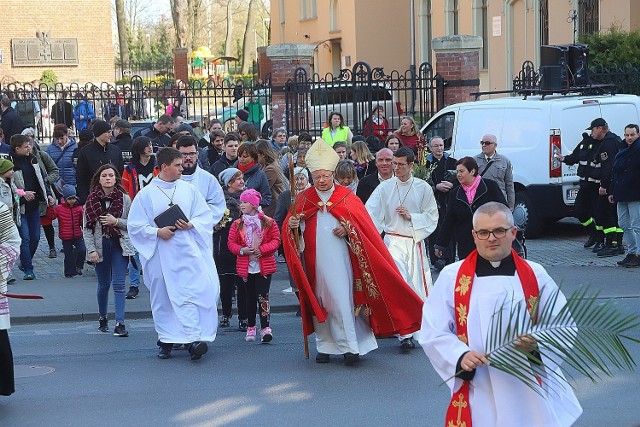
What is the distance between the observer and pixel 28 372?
9.45 m

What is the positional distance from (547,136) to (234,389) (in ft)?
27.5

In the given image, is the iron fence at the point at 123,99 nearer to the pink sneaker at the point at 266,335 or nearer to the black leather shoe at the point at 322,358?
the pink sneaker at the point at 266,335

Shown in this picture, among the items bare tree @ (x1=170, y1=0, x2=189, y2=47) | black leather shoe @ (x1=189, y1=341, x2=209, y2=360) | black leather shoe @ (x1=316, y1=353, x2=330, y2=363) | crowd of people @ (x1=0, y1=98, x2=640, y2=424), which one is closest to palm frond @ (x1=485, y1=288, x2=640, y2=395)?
crowd of people @ (x1=0, y1=98, x2=640, y2=424)

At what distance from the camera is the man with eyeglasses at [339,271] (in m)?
9.28

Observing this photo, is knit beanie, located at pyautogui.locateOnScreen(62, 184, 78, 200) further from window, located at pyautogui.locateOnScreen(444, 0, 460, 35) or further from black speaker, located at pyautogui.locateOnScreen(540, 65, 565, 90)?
window, located at pyautogui.locateOnScreen(444, 0, 460, 35)

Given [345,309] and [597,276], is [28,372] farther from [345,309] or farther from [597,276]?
[597,276]

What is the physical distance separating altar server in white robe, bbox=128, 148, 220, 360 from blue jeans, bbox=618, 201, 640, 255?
20.7ft

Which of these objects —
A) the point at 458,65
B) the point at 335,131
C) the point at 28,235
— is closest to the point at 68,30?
the point at 458,65

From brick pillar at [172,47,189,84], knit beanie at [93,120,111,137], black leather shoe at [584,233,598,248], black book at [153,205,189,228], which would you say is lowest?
black leather shoe at [584,233,598,248]

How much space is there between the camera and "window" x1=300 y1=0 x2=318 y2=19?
154ft

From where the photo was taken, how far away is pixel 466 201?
34.0 ft

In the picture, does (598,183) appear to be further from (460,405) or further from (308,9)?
(308,9)

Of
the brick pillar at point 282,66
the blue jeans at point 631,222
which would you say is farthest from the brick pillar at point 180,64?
the blue jeans at point 631,222

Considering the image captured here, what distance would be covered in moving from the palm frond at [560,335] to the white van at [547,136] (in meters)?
11.1
